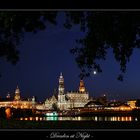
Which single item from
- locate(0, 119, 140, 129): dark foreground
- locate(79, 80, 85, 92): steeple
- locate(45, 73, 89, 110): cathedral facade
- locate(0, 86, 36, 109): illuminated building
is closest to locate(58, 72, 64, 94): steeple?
locate(45, 73, 89, 110): cathedral facade

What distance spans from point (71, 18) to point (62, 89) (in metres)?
1.49

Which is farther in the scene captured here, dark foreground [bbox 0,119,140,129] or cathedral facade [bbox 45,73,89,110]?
cathedral facade [bbox 45,73,89,110]

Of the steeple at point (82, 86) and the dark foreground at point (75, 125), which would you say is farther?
the steeple at point (82, 86)

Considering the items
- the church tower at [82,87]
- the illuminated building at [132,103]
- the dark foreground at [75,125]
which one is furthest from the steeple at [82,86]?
the illuminated building at [132,103]

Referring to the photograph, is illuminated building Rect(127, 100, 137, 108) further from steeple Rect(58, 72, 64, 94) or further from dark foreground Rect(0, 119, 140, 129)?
steeple Rect(58, 72, 64, 94)

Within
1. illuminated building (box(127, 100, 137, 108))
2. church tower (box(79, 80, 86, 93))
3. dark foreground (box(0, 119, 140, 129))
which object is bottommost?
dark foreground (box(0, 119, 140, 129))

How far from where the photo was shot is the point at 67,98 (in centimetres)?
1884

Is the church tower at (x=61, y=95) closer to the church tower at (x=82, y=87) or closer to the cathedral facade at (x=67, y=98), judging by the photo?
the cathedral facade at (x=67, y=98)

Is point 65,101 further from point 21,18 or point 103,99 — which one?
point 21,18

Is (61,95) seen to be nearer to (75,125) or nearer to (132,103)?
(75,125)

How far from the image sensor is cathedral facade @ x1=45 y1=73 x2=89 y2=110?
742 inches

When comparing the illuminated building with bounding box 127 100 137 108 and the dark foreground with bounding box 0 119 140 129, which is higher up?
the illuminated building with bounding box 127 100 137 108

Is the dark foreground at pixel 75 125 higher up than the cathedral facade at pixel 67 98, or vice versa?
the cathedral facade at pixel 67 98

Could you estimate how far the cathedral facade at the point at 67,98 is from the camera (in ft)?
61.9
